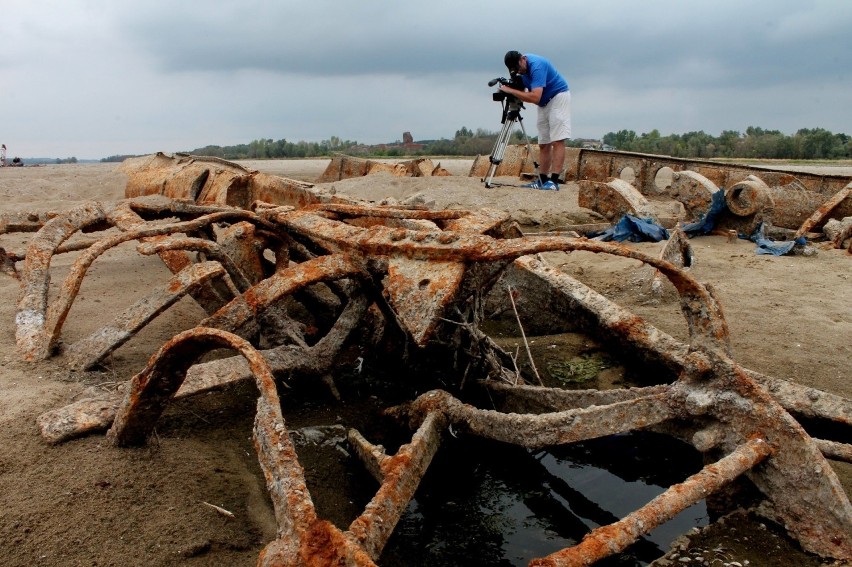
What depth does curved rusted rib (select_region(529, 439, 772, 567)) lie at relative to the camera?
6.27 feet

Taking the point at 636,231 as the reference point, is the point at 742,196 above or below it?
above

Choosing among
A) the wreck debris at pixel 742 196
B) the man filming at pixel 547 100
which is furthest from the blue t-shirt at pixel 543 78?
the wreck debris at pixel 742 196

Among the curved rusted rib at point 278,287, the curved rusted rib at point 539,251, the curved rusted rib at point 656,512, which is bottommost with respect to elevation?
the curved rusted rib at point 656,512

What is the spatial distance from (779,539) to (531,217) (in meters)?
5.88

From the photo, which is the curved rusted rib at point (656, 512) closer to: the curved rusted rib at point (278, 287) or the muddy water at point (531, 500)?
the muddy water at point (531, 500)

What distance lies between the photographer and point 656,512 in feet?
6.84

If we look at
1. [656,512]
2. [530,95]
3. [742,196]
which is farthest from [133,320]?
[530,95]

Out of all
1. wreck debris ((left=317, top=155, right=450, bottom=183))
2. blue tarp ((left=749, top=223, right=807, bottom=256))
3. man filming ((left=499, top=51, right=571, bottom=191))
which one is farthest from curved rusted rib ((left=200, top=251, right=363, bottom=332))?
wreck debris ((left=317, top=155, right=450, bottom=183))

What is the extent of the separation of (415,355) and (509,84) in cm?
752

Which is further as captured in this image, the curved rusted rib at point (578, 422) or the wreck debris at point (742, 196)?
the wreck debris at point (742, 196)

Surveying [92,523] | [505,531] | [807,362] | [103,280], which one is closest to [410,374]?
[505,531]

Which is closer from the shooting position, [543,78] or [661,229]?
[661,229]

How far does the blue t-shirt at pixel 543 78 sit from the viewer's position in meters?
9.73

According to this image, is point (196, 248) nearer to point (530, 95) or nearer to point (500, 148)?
point (530, 95)
